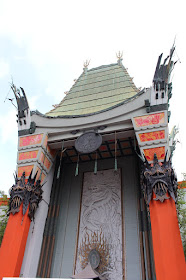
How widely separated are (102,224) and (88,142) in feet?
11.6

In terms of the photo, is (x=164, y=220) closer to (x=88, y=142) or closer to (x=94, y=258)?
(x=94, y=258)

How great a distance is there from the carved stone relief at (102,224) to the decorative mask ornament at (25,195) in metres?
2.40

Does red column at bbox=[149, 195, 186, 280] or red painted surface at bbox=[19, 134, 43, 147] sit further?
red painted surface at bbox=[19, 134, 43, 147]

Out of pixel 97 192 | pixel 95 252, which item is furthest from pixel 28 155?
pixel 95 252

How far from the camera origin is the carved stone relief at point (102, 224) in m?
9.47

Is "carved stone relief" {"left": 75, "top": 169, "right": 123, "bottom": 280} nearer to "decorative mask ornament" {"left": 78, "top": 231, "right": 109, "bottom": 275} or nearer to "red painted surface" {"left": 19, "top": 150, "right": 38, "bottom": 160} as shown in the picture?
"decorative mask ornament" {"left": 78, "top": 231, "right": 109, "bottom": 275}

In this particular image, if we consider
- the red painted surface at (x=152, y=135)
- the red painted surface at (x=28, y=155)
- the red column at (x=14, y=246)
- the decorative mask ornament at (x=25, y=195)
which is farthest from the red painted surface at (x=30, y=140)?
the red painted surface at (x=152, y=135)

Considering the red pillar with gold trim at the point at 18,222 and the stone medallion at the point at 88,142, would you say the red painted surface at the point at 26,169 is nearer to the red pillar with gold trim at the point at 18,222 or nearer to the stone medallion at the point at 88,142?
the red pillar with gold trim at the point at 18,222

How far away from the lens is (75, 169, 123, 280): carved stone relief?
947 centimetres

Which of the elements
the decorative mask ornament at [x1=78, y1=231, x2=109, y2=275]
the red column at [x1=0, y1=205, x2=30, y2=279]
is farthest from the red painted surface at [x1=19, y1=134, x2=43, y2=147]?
the decorative mask ornament at [x1=78, y1=231, x2=109, y2=275]

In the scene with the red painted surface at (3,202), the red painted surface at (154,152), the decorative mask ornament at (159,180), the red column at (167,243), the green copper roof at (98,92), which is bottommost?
the red column at (167,243)

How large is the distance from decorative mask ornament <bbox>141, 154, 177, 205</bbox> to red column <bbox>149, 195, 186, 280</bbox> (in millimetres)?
233

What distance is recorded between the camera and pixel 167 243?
702 cm

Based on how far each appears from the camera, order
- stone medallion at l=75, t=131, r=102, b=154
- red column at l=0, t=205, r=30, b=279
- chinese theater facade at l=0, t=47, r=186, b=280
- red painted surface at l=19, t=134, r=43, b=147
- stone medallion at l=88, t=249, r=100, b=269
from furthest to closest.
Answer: red painted surface at l=19, t=134, r=43, b=147 → stone medallion at l=75, t=131, r=102, b=154 → stone medallion at l=88, t=249, r=100, b=269 → chinese theater facade at l=0, t=47, r=186, b=280 → red column at l=0, t=205, r=30, b=279
